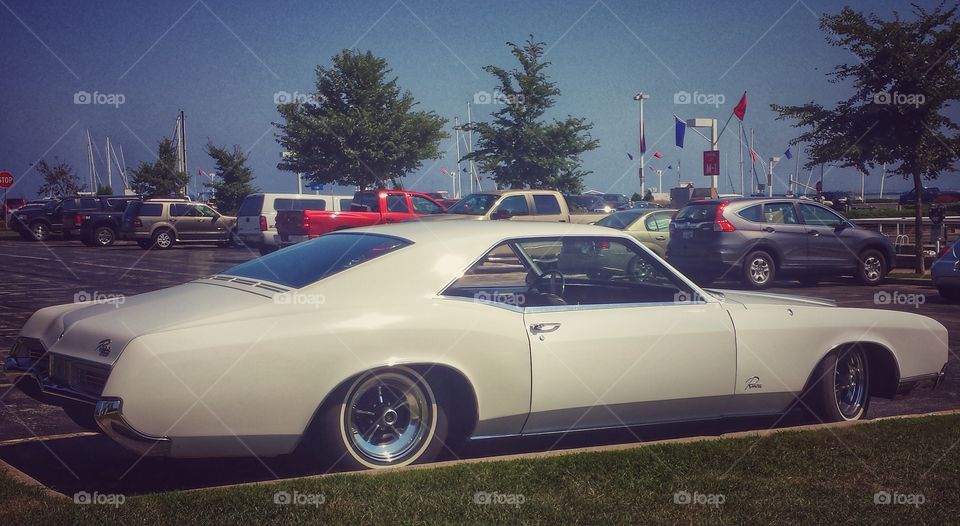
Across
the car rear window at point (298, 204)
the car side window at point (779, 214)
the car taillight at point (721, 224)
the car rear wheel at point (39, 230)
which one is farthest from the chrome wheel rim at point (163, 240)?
the car side window at point (779, 214)

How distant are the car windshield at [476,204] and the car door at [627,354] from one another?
1551 cm

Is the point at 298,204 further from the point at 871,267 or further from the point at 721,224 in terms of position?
the point at 871,267

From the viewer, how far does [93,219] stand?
113 feet

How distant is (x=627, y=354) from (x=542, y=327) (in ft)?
1.85

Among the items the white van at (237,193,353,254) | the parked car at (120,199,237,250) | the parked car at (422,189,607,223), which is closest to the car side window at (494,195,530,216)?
the parked car at (422,189,607,223)

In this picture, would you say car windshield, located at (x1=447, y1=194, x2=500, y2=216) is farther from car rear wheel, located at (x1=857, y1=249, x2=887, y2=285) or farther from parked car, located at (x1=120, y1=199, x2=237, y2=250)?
parked car, located at (x1=120, y1=199, x2=237, y2=250)

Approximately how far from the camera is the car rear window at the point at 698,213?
17.4 m

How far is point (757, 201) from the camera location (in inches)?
693

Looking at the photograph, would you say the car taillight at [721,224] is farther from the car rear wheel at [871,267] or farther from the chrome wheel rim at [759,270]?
the car rear wheel at [871,267]

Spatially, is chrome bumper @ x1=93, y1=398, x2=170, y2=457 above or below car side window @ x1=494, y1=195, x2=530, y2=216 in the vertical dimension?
below

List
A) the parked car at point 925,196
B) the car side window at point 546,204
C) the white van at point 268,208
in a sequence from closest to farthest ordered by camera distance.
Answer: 1. the car side window at point 546,204
2. the white van at point 268,208
3. the parked car at point 925,196

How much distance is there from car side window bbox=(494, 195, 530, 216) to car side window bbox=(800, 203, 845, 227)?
660cm

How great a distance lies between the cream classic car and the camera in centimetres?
444

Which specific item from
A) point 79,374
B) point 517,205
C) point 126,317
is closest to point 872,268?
point 517,205
